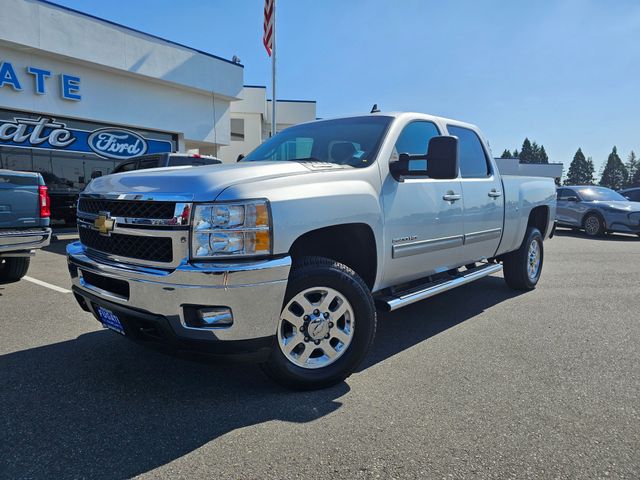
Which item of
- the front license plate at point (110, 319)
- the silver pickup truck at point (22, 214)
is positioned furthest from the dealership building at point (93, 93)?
the front license plate at point (110, 319)

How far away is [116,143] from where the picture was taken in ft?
50.1

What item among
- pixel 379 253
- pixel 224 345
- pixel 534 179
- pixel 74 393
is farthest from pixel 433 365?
pixel 534 179

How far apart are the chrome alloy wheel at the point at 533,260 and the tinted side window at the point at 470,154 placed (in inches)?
63.8

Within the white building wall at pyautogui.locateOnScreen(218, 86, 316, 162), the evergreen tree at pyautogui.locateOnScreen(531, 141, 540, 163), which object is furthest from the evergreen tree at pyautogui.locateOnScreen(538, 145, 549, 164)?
the white building wall at pyautogui.locateOnScreen(218, 86, 316, 162)

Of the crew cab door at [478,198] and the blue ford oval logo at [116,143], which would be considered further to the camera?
the blue ford oval logo at [116,143]

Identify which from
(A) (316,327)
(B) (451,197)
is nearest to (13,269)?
(A) (316,327)

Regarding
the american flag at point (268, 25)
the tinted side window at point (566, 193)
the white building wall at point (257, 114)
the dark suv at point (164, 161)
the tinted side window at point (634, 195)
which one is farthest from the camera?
the white building wall at point (257, 114)

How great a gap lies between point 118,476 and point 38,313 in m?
3.24

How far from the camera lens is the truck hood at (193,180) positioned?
2.52 meters

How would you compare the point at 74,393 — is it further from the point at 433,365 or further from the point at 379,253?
the point at 433,365

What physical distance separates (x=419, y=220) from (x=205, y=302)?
6.48 feet

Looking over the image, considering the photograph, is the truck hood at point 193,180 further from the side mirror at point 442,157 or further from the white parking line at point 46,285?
the white parking line at point 46,285

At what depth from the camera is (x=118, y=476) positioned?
2068mm

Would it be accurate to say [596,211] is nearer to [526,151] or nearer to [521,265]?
[521,265]
